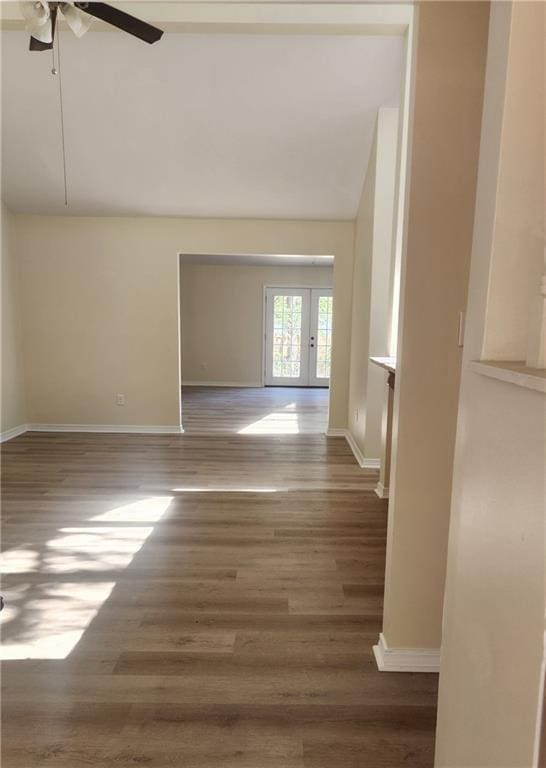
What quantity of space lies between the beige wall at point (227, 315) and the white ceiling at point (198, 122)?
3.72m

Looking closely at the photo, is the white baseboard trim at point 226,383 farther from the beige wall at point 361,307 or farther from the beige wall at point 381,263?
the beige wall at point 381,263

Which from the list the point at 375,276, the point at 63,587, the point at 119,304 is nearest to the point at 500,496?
the point at 63,587

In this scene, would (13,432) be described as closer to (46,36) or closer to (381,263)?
(46,36)

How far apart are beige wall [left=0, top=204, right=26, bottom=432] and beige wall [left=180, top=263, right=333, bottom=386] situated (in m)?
3.80

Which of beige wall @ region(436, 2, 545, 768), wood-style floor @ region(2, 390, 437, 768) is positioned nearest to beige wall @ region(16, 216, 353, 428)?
wood-style floor @ region(2, 390, 437, 768)

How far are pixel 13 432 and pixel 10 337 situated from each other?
109cm

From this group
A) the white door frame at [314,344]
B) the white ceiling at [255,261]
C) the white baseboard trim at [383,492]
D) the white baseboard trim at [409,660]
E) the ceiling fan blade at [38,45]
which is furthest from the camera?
the white door frame at [314,344]

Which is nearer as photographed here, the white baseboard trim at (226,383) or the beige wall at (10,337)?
the beige wall at (10,337)

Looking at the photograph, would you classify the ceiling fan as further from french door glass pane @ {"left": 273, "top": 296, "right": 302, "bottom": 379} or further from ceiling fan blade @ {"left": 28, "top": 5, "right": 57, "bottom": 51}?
french door glass pane @ {"left": 273, "top": 296, "right": 302, "bottom": 379}

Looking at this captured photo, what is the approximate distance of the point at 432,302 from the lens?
5.34 ft

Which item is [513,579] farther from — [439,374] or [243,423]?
[243,423]

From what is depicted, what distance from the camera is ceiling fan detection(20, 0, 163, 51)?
1.89 meters

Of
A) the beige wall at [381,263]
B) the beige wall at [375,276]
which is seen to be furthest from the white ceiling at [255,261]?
the beige wall at [381,263]

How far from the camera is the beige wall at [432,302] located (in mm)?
1534
